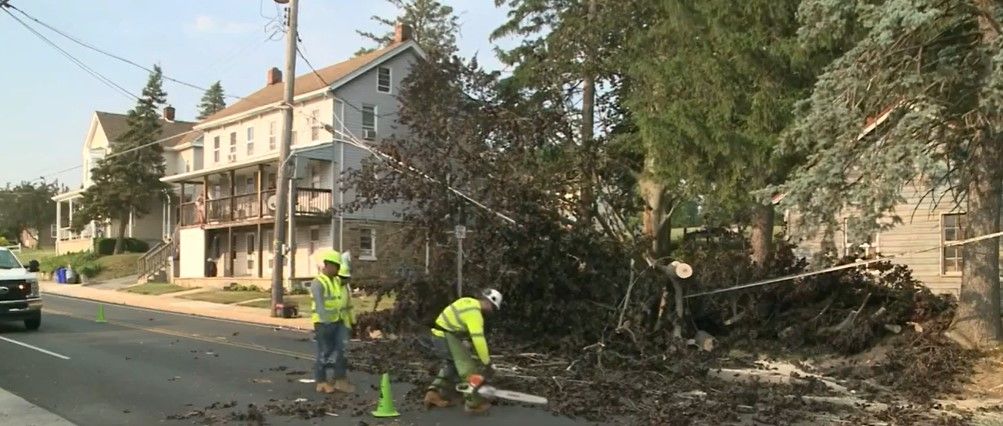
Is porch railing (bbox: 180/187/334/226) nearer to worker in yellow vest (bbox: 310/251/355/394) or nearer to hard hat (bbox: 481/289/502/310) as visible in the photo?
worker in yellow vest (bbox: 310/251/355/394)

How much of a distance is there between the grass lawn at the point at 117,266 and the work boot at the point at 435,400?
39956 millimetres

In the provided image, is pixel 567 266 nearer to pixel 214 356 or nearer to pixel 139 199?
pixel 214 356

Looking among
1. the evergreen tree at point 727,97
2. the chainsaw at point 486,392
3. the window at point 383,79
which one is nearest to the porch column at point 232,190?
the window at point 383,79

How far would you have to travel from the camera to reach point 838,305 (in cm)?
1477

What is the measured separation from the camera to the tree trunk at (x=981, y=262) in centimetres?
1241

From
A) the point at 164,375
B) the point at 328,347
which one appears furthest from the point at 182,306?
the point at 328,347

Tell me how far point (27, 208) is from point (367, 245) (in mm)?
50239

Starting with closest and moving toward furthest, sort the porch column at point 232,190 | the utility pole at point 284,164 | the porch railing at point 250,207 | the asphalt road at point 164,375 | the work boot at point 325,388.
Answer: the asphalt road at point 164,375 → the work boot at point 325,388 → the utility pole at point 284,164 → the porch railing at point 250,207 → the porch column at point 232,190

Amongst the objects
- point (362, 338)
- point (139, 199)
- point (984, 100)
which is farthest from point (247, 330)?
point (139, 199)

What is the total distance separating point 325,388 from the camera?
10203 millimetres

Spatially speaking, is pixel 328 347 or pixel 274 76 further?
pixel 274 76

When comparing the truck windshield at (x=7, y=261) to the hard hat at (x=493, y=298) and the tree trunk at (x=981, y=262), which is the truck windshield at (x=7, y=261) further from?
the tree trunk at (x=981, y=262)

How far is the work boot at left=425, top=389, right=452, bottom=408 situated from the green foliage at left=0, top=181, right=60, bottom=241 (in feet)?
242

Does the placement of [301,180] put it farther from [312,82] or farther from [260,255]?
[312,82]
